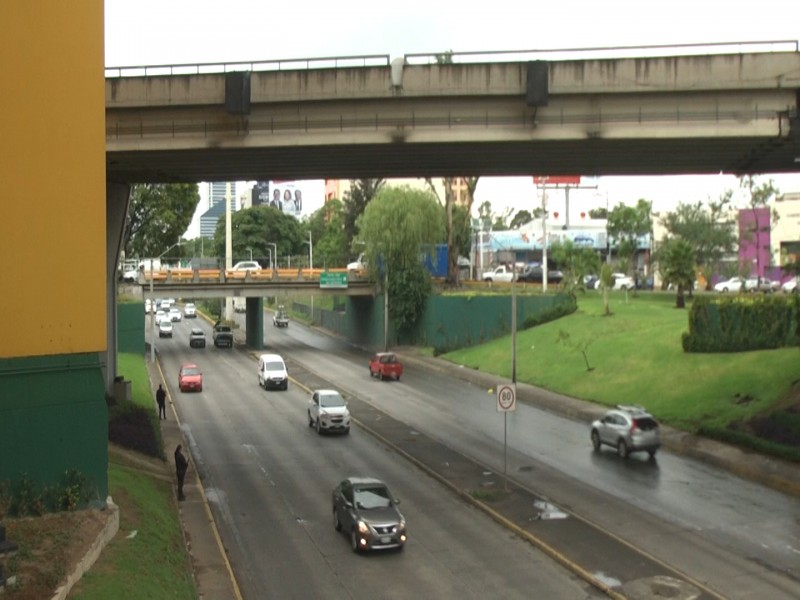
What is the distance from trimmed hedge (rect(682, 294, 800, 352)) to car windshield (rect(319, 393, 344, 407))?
17.8m

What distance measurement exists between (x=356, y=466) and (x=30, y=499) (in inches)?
506

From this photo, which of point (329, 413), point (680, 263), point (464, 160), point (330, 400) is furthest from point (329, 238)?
point (464, 160)

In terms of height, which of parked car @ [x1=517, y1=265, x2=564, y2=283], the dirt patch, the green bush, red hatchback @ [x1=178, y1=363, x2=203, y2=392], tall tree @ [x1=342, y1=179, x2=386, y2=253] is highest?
tall tree @ [x1=342, y1=179, x2=386, y2=253]

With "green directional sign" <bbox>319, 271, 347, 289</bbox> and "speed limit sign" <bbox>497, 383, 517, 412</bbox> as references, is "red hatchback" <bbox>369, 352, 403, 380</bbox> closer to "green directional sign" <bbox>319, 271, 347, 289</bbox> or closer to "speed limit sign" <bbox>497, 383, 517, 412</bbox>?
"green directional sign" <bbox>319, 271, 347, 289</bbox>

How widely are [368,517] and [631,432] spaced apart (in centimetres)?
1292

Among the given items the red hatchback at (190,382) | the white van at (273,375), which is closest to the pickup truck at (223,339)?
the white van at (273,375)

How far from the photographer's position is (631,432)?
28.8 metres

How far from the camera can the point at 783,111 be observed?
24.4 metres

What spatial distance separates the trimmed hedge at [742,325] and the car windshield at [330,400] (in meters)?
17.8

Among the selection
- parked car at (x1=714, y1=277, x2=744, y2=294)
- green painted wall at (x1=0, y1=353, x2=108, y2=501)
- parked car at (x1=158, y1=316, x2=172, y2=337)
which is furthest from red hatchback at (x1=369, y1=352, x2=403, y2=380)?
parked car at (x1=158, y1=316, x2=172, y2=337)

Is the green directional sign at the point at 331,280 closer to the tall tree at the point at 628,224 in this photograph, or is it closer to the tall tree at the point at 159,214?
the tall tree at the point at 159,214

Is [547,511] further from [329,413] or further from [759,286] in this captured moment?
[759,286]

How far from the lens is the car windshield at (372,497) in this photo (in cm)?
1928

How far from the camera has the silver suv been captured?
28.8 m
